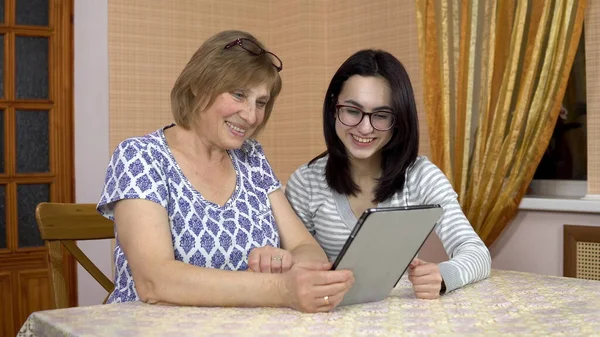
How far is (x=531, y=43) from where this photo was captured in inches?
124

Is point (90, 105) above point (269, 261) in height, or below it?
above

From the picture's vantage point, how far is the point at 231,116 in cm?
200

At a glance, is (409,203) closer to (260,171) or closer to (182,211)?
(260,171)

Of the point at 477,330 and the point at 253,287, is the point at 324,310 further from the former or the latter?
the point at 477,330

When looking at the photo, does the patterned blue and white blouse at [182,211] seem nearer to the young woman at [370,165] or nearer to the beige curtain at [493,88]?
the young woman at [370,165]

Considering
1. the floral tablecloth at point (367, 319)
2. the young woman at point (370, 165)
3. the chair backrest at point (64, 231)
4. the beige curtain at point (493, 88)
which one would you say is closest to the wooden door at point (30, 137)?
the chair backrest at point (64, 231)

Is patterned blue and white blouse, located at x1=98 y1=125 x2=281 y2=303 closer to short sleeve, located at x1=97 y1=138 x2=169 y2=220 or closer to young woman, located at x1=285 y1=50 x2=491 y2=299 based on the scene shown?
short sleeve, located at x1=97 y1=138 x2=169 y2=220

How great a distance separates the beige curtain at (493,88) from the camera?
309 centimetres

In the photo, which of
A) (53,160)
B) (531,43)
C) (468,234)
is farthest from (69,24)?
(468,234)

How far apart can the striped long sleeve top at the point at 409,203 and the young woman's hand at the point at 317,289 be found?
0.50 meters

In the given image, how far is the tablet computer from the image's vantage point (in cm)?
151

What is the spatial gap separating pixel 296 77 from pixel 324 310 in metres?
3.02

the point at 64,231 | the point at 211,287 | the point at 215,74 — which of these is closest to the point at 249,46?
the point at 215,74

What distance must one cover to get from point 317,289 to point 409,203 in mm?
846
